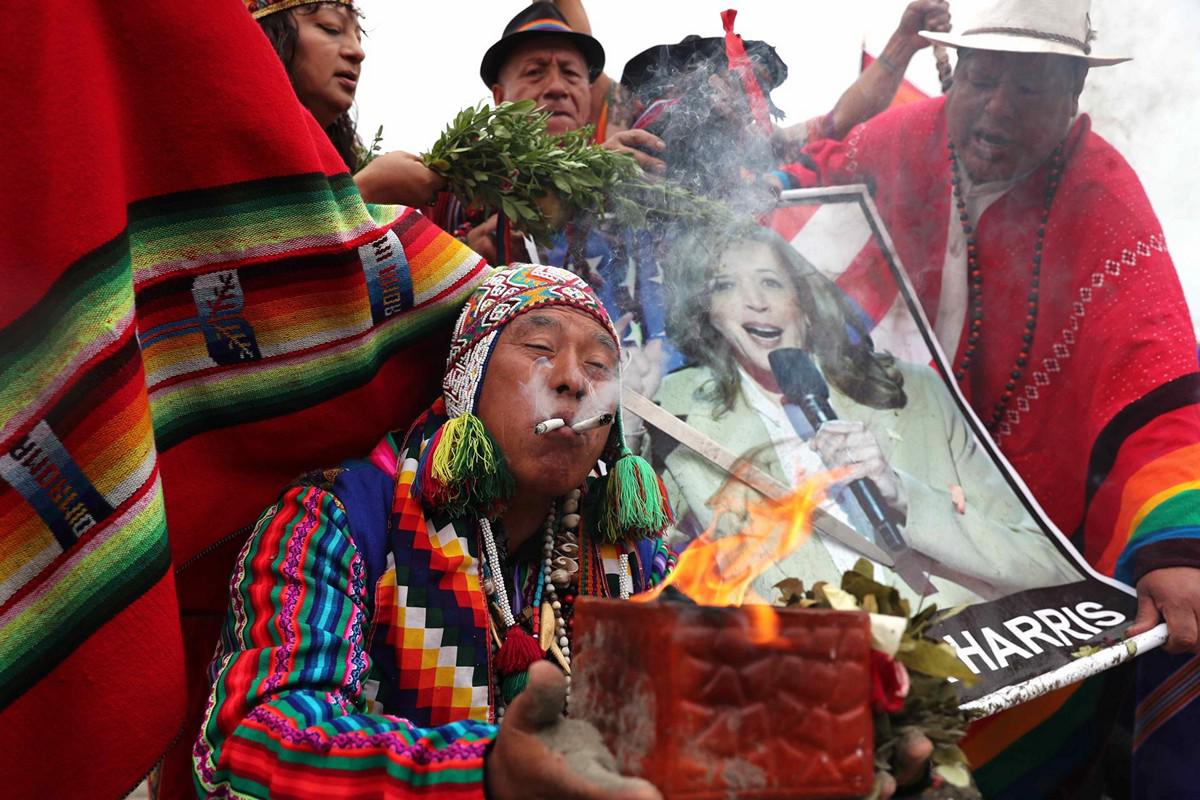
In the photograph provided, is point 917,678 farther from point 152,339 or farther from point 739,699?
point 152,339

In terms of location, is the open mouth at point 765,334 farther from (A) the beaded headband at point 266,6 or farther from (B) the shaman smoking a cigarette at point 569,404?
(A) the beaded headband at point 266,6

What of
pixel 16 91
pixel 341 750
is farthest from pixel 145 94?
pixel 341 750

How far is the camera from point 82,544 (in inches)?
78.5

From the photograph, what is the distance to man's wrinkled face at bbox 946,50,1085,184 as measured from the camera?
399 cm

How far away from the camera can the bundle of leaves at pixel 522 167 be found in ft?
10.2

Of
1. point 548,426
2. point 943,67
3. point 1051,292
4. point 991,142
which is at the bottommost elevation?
point 548,426

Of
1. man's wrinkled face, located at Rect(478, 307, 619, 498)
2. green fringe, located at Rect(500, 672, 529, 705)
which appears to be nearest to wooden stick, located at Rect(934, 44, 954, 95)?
man's wrinkled face, located at Rect(478, 307, 619, 498)

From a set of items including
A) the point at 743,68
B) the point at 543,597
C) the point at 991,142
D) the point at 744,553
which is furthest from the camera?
the point at 743,68

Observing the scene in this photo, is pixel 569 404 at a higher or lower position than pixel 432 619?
higher

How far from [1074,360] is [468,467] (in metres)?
2.46

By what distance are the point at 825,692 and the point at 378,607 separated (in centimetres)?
123

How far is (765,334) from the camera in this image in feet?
12.6

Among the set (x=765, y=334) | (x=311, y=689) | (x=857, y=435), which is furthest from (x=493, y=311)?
(x=857, y=435)

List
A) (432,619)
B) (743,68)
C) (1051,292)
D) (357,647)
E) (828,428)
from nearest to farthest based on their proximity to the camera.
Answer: (357,647), (432,619), (828,428), (1051,292), (743,68)
